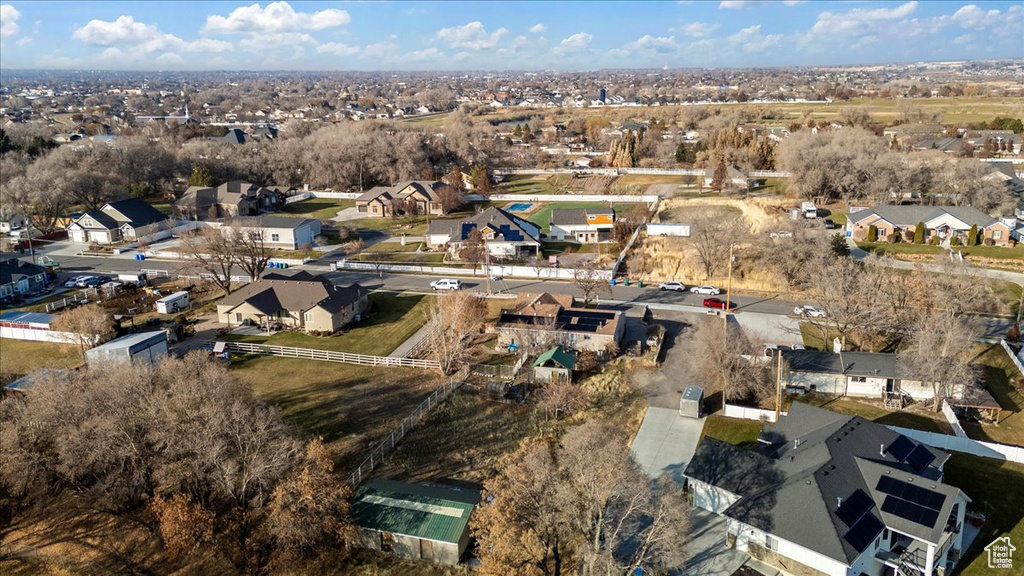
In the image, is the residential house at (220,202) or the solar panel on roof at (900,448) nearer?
the solar panel on roof at (900,448)

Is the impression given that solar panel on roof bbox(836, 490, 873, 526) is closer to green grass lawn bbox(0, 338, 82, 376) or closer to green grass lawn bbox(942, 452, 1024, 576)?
green grass lawn bbox(942, 452, 1024, 576)

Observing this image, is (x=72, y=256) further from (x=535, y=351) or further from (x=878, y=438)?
(x=878, y=438)

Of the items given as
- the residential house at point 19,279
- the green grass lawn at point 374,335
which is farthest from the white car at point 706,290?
the residential house at point 19,279

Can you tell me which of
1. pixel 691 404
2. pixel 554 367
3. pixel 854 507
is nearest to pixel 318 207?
pixel 554 367

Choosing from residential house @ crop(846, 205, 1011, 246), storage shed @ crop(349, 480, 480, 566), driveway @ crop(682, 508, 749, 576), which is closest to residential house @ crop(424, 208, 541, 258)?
residential house @ crop(846, 205, 1011, 246)

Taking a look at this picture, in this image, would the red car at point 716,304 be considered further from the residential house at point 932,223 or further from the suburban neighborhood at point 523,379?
the residential house at point 932,223
